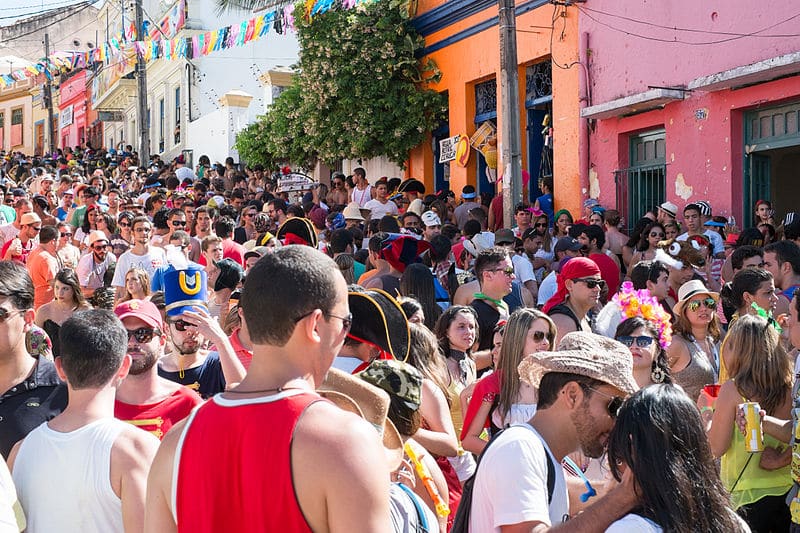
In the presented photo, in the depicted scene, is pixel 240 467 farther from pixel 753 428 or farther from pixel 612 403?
pixel 753 428

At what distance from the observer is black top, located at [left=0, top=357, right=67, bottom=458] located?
4031 mm

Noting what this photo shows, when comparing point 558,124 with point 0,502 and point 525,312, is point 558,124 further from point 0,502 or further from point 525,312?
point 0,502

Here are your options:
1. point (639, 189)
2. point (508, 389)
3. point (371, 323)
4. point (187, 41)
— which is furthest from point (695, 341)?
point (187, 41)

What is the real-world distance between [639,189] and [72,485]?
12.2 metres

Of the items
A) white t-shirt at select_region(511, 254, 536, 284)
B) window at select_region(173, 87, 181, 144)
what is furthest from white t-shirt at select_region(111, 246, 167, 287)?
window at select_region(173, 87, 181, 144)

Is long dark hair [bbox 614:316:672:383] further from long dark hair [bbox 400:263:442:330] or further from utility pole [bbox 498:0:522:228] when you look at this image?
utility pole [bbox 498:0:522:228]

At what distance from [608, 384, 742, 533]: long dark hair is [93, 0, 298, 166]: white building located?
25.0 meters

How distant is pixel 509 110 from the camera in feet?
44.0

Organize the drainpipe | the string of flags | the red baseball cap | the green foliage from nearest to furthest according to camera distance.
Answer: the red baseball cap
the drainpipe
the green foliage
the string of flags

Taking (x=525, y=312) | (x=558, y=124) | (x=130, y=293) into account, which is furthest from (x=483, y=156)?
(x=525, y=312)

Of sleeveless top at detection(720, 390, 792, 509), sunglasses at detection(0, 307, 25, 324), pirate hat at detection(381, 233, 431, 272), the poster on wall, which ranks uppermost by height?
the poster on wall

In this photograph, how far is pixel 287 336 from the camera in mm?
2539

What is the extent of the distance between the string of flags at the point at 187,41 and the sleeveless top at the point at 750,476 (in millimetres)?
13900

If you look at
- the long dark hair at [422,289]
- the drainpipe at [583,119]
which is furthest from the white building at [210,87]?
the long dark hair at [422,289]
